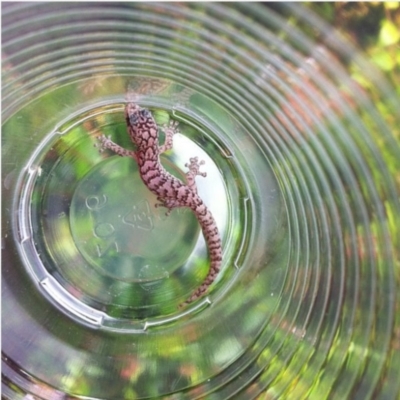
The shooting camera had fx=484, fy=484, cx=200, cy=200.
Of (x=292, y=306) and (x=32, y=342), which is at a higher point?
(x=292, y=306)

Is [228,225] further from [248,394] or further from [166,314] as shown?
[248,394]

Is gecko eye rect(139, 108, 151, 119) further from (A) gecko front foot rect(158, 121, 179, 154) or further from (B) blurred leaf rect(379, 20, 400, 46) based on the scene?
(B) blurred leaf rect(379, 20, 400, 46)

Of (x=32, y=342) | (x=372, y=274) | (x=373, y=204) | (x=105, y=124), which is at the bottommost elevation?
(x=32, y=342)

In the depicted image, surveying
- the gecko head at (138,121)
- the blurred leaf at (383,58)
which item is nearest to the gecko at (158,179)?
the gecko head at (138,121)

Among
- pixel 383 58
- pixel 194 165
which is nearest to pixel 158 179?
pixel 194 165

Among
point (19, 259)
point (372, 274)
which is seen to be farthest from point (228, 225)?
point (19, 259)

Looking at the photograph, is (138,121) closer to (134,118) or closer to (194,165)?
(134,118)

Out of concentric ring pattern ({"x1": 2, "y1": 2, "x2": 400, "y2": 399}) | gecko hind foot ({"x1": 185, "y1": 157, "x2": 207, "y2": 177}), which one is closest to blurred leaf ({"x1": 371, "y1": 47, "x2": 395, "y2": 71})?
concentric ring pattern ({"x1": 2, "y1": 2, "x2": 400, "y2": 399})
